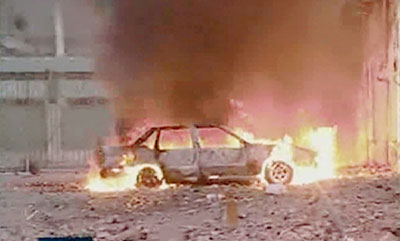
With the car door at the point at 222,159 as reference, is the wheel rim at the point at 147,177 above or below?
below

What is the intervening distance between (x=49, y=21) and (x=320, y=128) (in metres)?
7.53

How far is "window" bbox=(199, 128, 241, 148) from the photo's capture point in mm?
15377

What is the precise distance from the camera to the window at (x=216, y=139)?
1538 centimetres

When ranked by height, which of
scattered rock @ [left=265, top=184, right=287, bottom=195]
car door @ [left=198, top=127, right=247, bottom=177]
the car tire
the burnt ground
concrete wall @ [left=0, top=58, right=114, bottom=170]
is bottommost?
the burnt ground

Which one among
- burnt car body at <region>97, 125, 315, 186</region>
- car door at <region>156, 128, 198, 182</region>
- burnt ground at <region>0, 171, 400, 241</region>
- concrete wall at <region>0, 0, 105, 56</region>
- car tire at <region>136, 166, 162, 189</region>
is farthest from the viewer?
concrete wall at <region>0, 0, 105, 56</region>

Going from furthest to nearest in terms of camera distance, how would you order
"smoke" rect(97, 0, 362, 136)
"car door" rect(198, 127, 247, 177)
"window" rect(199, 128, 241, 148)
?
"smoke" rect(97, 0, 362, 136)
"window" rect(199, 128, 241, 148)
"car door" rect(198, 127, 247, 177)

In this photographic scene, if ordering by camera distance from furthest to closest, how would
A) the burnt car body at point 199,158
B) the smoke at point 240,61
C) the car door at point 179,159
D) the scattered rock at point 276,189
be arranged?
the smoke at point 240,61 < the car door at point 179,159 < the burnt car body at point 199,158 < the scattered rock at point 276,189

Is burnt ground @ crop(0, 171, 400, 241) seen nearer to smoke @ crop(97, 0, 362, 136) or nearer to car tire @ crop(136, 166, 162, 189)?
car tire @ crop(136, 166, 162, 189)

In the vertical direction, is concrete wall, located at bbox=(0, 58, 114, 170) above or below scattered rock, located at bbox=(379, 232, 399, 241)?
above

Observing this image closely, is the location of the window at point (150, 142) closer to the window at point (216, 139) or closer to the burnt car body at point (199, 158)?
the burnt car body at point (199, 158)

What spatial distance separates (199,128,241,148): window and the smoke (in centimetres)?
560

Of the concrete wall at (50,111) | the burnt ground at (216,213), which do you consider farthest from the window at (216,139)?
the concrete wall at (50,111)

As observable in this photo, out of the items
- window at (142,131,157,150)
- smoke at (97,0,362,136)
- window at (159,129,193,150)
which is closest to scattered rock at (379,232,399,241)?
window at (159,129,193,150)

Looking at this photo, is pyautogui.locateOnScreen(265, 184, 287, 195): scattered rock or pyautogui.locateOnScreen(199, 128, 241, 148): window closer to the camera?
pyautogui.locateOnScreen(265, 184, 287, 195): scattered rock
